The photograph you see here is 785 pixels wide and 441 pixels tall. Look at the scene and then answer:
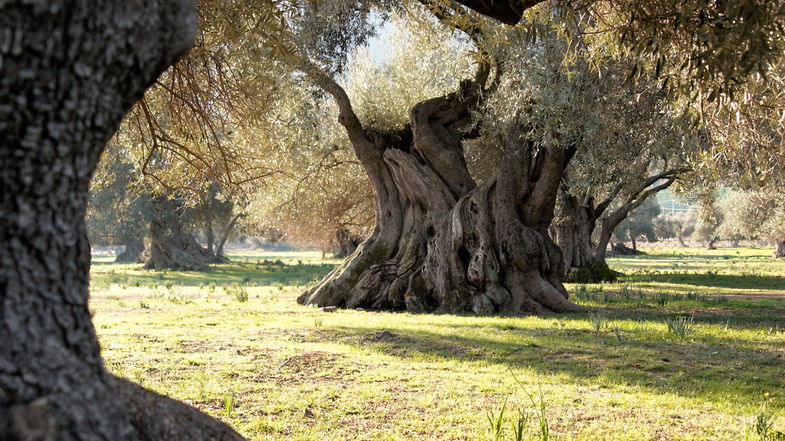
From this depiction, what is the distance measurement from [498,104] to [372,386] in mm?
9078

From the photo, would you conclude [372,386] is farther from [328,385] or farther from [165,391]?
[165,391]

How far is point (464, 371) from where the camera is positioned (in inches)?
302

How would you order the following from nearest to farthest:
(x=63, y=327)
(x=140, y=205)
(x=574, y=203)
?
1. (x=63, y=327)
2. (x=574, y=203)
3. (x=140, y=205)

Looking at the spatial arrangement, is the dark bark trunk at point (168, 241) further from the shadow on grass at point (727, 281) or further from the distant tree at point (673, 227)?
the distant tree at point (673, 227)

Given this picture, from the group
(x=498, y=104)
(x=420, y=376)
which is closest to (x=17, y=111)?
(x=420, y=376)

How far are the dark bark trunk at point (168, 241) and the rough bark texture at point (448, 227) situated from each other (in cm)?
2509

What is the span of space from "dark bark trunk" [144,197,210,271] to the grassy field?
2610cm

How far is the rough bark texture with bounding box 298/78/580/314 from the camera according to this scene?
44.8ft

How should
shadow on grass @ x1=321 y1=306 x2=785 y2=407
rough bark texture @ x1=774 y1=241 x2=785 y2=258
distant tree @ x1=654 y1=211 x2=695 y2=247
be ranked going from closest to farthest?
1. shadow on grass @ x1=321 y1=306 x2=785 y2=407
2. rough bark texture @ x1=774 y1=241 x2=785 y2=258
3. distant tree @ x1=654 y1=211 x2=695 y2=247

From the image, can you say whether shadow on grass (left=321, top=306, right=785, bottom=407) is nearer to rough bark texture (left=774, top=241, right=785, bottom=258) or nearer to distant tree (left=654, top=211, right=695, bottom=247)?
rough bark texture (left=774, top=241, right=785, bottom=258)

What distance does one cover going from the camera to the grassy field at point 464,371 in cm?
542

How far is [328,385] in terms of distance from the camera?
6.88 m

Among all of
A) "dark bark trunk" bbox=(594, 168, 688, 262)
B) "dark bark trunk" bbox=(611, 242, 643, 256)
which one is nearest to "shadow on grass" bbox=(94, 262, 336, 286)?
"dark bark trunk" bbox=(594, 168, 688, 262)

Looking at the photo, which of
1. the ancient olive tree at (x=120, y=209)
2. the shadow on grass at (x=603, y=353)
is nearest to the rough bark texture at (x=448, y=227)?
the shadow on grass at (x=603, y=353)
